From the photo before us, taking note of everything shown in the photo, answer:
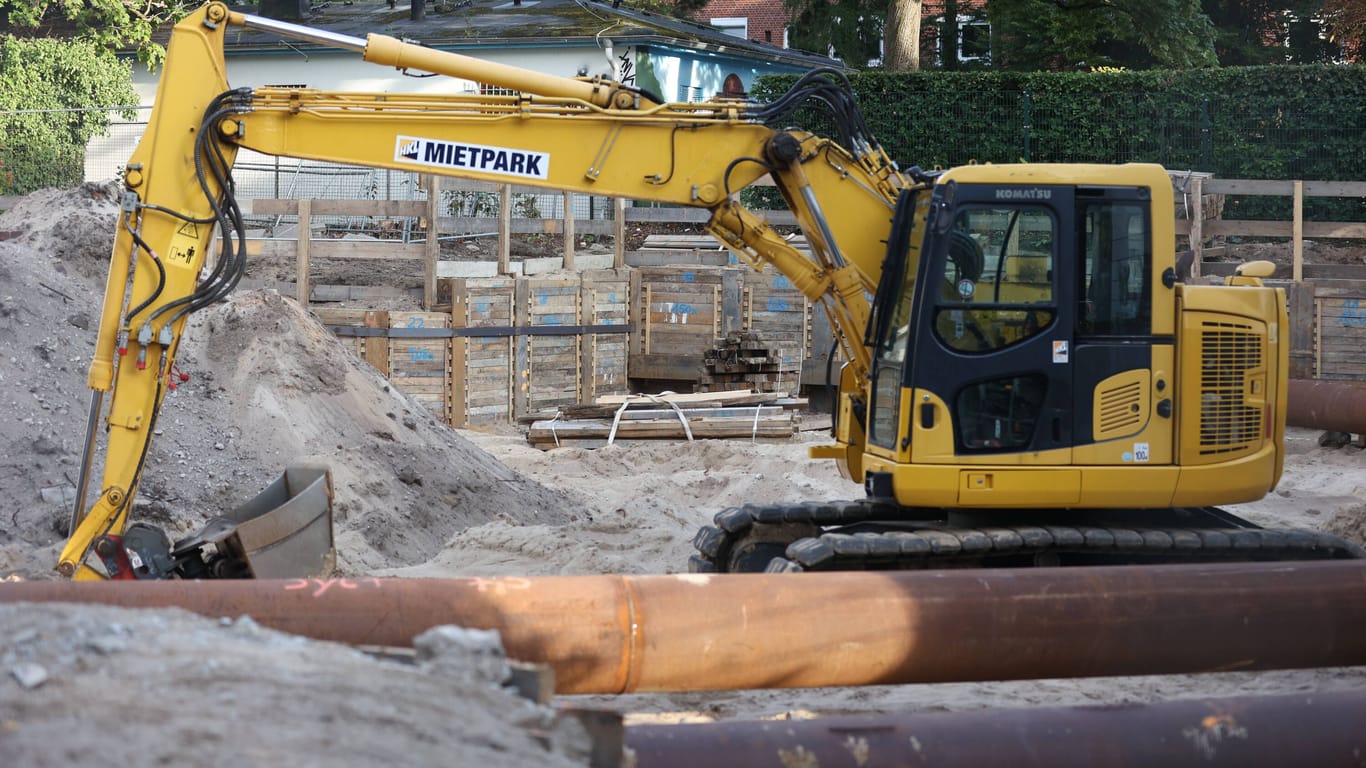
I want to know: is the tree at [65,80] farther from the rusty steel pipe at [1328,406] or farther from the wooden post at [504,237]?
the rusty steel pipe at [1328,406]

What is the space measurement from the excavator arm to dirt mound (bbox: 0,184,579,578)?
82.5 inches

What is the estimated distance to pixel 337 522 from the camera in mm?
10555

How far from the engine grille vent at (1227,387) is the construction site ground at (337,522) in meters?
1.30

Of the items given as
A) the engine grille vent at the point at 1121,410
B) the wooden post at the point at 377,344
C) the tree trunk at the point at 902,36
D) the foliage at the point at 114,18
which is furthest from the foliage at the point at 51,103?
the engine grille vent at the point at 1121,410

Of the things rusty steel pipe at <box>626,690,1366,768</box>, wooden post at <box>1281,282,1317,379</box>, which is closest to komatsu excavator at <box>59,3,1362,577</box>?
rusty steel pipe at <box>626,690,1366,768</box>

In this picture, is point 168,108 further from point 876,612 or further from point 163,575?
point 876,612

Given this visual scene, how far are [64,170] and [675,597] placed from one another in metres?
23.2

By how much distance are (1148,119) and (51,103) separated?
20.2 meters

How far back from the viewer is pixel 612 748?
3.73 metres

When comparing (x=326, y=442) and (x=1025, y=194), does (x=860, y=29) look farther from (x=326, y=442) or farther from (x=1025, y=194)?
(x=1025, y=194)

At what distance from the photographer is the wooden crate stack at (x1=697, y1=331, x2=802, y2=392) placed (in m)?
17.8

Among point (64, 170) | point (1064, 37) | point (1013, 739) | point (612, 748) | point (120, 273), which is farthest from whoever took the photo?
point (1064, 37)

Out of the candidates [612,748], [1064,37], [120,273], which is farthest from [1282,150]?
[612,748]

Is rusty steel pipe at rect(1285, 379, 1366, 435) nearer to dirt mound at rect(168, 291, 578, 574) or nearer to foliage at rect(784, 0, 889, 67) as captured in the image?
dirt mound at rect(168, 291, 578, 574)
